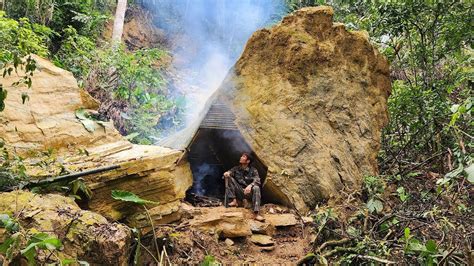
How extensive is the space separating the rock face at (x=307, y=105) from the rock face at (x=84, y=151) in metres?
1.75

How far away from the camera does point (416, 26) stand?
25.6 feet

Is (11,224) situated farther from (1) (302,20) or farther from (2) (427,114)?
(2) (427,114)

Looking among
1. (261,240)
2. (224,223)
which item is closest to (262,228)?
(261,240)

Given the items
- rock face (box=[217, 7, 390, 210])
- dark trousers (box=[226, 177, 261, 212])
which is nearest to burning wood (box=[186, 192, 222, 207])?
dark trousers (box=[226, 177, 261, 212])

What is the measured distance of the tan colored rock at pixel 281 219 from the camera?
657cm

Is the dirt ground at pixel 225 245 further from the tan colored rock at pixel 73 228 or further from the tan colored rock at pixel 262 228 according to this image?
the tan colored rock at pixel 73 228

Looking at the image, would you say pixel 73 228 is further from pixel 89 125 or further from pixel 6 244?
pixel 89 125

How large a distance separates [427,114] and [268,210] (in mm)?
3729

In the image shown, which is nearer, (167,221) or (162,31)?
(167,221)

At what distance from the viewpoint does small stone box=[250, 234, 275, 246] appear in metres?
6.15

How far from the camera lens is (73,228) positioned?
4.11 metres

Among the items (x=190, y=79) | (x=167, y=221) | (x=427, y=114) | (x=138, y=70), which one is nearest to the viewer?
(x=167, y=221)

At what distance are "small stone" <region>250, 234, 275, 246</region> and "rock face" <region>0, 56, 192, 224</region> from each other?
129cm

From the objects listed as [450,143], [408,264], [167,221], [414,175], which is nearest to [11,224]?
[167,221]
